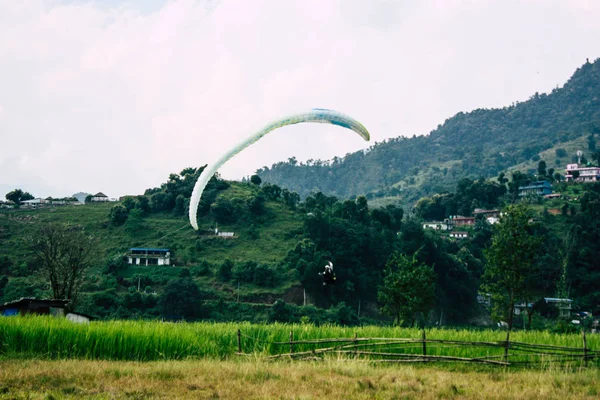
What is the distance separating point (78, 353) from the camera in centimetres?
1714

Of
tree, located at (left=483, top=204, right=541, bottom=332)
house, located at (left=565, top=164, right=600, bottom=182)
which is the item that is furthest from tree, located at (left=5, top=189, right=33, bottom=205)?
house, located at (left=565, top=164, right=600, bottom=182)

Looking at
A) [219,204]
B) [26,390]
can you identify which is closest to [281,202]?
[219,204]

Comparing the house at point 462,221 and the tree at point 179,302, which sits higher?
the house at point 462,221

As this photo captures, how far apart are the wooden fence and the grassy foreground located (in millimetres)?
878

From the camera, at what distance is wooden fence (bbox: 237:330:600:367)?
16141 mm

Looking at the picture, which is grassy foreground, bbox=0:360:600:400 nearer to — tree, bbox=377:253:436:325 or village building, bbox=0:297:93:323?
village building, bbox=0:297:93:323

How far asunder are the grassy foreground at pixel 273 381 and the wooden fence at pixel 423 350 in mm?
878

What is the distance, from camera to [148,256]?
6438 cm

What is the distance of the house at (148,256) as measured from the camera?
212ft

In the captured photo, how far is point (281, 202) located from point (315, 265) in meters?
21.6

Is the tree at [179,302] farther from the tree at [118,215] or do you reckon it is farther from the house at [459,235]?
the house at [459,235]

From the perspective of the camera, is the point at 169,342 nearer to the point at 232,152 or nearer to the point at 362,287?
the point at 232,152

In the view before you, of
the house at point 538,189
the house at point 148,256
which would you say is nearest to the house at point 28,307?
the house at point 148,256

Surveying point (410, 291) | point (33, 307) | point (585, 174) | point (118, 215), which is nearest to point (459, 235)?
point (585, 174)
